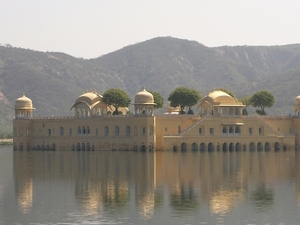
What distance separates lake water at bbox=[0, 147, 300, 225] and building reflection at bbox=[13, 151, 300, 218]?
4 centimetres

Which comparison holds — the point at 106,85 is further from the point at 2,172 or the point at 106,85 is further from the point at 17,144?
the point at 2,172

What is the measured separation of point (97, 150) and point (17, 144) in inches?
409

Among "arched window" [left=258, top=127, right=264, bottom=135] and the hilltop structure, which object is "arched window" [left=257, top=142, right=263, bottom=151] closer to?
the hilltop structure

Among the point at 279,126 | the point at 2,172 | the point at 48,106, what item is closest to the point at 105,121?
the point at 279,126

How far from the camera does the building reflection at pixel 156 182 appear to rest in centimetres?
3306

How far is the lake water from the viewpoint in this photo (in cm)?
3006

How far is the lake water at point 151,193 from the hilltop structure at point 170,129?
71.8 feet

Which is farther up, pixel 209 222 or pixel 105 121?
pixel 105 121

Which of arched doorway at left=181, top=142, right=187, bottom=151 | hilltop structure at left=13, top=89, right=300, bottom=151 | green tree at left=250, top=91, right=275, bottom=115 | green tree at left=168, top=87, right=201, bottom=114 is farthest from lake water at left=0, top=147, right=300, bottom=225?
green tree at left=250, top=91, right=275, bottom=115

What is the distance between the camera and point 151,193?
A: 120ft

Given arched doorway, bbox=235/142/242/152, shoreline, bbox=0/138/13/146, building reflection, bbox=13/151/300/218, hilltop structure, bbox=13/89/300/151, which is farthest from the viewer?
shoreline, bbox=0/138/13/146

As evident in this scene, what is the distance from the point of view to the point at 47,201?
34.0 m

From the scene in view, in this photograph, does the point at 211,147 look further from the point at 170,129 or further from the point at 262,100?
the point at 262,100

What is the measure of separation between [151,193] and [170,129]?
4245cm
